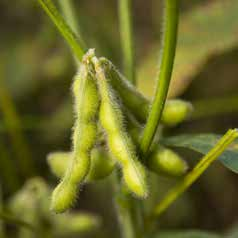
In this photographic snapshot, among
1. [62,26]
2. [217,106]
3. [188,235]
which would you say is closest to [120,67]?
[217,106]

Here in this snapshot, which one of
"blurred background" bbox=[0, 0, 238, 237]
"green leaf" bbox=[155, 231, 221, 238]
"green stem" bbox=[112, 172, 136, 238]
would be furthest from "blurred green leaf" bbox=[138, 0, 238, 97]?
"green stem" bbox=[112, 172, 136, 238]

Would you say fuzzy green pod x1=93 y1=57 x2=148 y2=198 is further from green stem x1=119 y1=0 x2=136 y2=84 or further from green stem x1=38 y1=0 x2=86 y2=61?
green stem x1=119 y1=0 x2=136 y2=84

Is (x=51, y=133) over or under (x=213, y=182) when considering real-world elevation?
over

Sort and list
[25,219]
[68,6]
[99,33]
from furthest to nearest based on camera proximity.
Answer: [99,33] < [25,219] < [68,6]

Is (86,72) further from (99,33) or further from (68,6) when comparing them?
(99,33)

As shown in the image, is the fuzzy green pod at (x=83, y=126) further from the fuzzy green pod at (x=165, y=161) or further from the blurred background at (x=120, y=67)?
the blurred background at (x=120, y=67)

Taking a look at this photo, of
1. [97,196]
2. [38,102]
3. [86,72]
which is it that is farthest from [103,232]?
[86,72]
